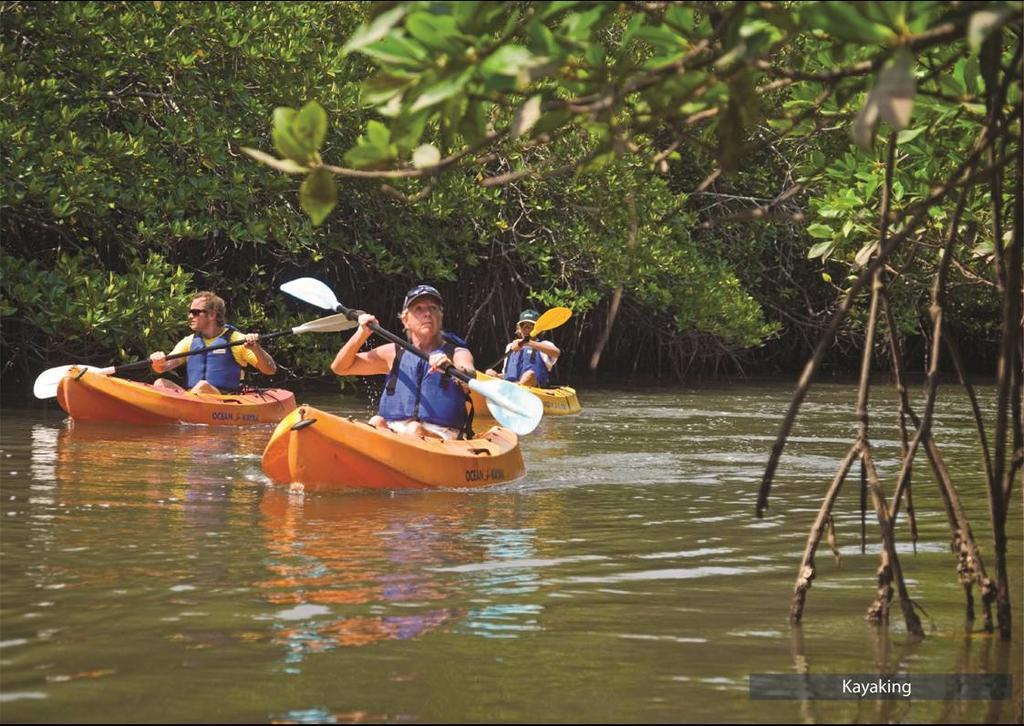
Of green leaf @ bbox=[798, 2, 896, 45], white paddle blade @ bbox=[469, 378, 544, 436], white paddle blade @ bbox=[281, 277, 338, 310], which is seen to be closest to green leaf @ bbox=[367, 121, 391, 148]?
green leaf @ bbox=[798, 2, 896, 45]

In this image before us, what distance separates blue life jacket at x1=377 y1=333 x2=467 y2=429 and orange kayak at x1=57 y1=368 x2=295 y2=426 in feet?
11.5

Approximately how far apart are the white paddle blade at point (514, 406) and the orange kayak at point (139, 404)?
12.0 feet

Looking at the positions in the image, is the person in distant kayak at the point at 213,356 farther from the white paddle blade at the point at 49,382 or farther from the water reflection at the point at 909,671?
the water reflection at the point at 909,671

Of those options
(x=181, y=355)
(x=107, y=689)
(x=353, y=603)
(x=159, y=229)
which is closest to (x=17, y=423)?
(x=181, y=355)

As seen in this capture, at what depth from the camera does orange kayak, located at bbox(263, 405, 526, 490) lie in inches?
317

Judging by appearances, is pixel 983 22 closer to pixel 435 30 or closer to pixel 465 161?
pixel 435 30

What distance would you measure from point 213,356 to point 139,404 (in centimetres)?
79

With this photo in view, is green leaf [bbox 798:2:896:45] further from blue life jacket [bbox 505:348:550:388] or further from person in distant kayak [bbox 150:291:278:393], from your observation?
blue life jacket [bbox 505:348:550:388]

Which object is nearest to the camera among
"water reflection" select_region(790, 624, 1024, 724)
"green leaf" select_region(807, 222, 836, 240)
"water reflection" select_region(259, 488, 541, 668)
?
"water reflection" select_region(790, 624, 1024, 724)

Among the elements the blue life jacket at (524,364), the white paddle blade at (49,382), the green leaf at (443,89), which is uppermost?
the green leaf at (443,89)

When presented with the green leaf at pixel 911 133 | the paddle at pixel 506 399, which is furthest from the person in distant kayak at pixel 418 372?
the green leaf at pixel 911 133

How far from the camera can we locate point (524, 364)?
15.6m

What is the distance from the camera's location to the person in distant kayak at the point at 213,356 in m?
12.1

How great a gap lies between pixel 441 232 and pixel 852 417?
16.2 feet
